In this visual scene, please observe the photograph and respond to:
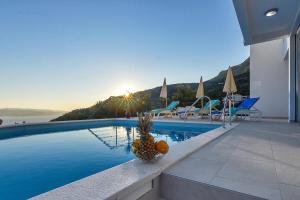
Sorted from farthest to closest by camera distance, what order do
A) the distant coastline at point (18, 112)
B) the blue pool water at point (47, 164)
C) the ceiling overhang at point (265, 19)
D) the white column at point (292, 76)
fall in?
the distant coastline at point (18, 112) → the white column at point (292, 76) → the ceiling overhang at point (265, 19) → the blue pool water at point (47, 164)

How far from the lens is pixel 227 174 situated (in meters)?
1.86

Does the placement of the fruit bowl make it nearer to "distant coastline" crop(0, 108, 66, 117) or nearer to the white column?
the white column

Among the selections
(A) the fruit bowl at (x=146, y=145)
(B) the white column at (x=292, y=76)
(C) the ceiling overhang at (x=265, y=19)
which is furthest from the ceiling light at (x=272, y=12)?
(A) the fruit bowl at (x=146, y=145)

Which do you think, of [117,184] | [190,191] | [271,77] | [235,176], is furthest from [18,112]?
[271,77]

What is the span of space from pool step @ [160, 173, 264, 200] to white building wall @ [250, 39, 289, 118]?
8851 mm

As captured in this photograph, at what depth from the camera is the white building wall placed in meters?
8.62

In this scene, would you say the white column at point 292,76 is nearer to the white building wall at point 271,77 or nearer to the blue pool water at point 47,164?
the white building wall at point 271,77

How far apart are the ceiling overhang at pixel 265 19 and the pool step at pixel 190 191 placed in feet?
12.2

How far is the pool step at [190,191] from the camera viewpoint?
1539 mm

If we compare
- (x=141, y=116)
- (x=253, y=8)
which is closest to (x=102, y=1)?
(x=253, y=8)

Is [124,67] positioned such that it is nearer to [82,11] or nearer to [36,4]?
[82,11]

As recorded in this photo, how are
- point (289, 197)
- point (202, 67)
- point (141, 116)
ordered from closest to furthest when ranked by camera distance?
point (289, 197) → point (141, 116) → point (202, 67)

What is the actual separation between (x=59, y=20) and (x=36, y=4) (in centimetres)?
A: 86

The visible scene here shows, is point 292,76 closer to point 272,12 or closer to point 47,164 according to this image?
point 272,12
